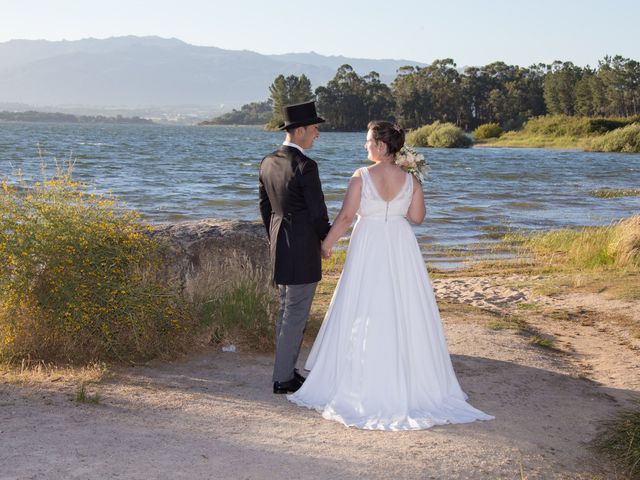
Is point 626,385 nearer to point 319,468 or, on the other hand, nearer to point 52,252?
point 319,468

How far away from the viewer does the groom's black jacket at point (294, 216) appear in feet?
20.9

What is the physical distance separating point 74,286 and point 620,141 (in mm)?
68064

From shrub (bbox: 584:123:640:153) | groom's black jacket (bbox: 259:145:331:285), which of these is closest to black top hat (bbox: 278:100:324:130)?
groom's black jacket (bbox: 259:145:331:285)

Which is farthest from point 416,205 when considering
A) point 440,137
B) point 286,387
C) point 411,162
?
point 440,137

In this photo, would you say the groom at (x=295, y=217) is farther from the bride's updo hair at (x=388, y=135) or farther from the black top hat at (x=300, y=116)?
the bride's updo hair at (x=388, y=135)

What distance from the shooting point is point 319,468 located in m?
5.10

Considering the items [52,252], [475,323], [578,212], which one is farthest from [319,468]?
[578,212]

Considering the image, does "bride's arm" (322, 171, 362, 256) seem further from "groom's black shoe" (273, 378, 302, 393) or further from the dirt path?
the dirt path

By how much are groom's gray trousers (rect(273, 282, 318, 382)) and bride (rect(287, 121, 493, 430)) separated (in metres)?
0.24

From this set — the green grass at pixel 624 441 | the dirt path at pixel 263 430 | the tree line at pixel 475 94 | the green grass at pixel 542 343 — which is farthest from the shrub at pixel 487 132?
the green grass at pixel 624 441

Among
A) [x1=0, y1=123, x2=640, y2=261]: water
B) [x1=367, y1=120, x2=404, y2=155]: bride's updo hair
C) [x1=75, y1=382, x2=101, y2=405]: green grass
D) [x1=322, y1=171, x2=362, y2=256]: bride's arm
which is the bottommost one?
[x1=0, y1=123, x2=640, y2=261]: water

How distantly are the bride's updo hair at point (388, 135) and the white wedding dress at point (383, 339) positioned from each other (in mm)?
271

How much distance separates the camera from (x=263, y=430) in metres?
5.81

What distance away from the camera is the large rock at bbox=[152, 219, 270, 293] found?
341 inches
